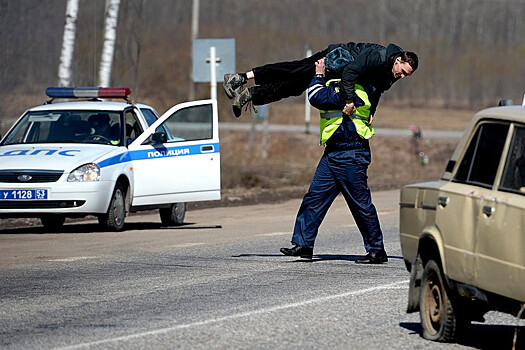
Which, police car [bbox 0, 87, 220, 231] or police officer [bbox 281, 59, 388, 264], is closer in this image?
police officer [bbox 281, 59, 388, 264]

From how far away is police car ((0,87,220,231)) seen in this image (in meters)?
15.8

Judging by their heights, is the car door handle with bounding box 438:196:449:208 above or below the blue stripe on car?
above

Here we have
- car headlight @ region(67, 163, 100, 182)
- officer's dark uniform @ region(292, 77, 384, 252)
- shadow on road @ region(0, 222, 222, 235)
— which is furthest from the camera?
shadow on road @ region(0, 222, 222, 235)

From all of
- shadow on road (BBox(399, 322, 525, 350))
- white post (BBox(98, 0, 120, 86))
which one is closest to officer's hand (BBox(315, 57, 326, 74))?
shadow on road (BBox(399, 322, 525, 350))

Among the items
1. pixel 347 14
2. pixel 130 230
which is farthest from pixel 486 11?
pixel 130 230

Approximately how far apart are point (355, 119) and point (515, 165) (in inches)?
192

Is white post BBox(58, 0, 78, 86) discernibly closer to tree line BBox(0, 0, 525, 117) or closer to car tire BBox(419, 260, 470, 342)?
tree line BBox(0, 0, 525, 117)

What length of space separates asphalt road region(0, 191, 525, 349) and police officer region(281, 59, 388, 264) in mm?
291

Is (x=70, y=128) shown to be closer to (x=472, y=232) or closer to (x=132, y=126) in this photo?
(x=132, y=126)

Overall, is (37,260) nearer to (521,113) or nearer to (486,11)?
(521,113)

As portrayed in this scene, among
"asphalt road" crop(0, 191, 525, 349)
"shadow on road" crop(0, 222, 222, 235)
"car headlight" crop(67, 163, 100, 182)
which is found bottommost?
"shadow on road" crop(0, 222, 222, 235)

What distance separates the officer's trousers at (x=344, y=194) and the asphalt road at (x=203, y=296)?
1.14ft

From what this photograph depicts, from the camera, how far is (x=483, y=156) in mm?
7598

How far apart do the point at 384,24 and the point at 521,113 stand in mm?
113314
